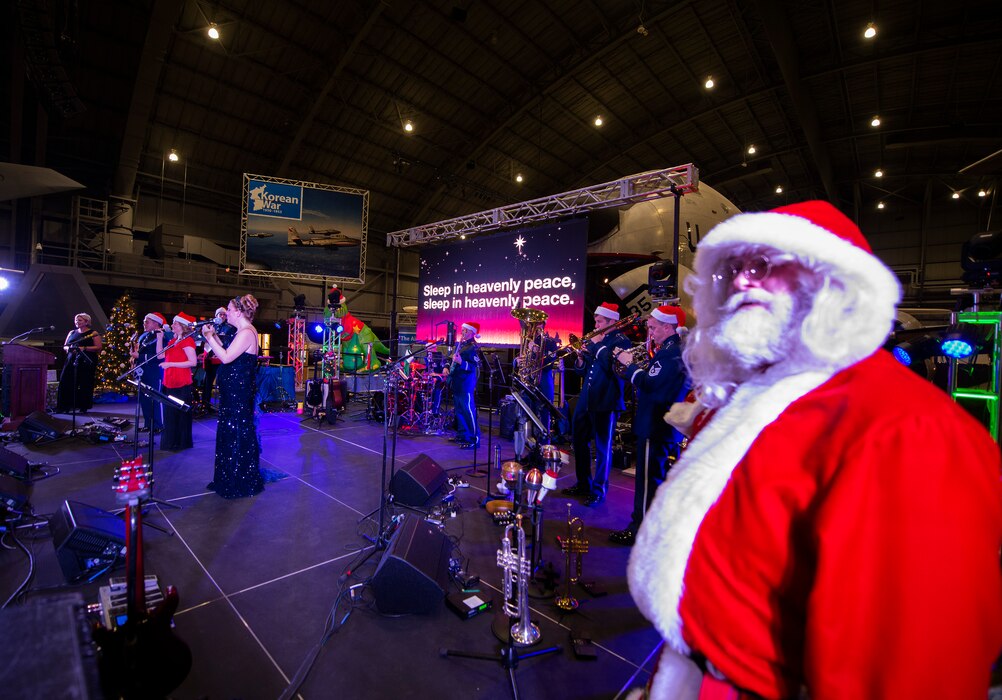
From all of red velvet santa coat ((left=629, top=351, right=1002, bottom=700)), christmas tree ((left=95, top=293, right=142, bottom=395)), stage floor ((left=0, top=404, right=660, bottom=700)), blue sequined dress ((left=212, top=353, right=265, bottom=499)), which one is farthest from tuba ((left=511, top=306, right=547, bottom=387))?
christmas tree ((left=95, top=293, right=142, bottom=395))

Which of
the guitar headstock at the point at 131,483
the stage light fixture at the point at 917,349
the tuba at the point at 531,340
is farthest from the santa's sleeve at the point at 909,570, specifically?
the tuba at the point at 531,340

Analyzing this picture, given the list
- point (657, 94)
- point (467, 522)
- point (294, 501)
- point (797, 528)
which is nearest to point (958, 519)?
point (797, 528)

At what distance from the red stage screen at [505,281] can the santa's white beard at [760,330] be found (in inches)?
306

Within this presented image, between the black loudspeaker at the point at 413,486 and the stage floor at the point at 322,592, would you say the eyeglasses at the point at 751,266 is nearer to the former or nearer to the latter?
the stage floor at the point at 322,592

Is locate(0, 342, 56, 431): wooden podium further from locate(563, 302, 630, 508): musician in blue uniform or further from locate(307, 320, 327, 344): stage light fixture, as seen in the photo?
locate(563, 302, 630, 508): musician in blue uniform

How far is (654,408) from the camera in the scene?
163 inches

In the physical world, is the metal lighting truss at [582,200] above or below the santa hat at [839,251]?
above

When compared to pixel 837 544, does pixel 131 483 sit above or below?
below

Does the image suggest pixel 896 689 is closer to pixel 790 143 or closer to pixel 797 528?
pixel 797 528

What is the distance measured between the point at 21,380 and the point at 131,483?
911cm

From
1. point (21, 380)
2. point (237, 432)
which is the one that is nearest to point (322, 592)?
point (237, 432)

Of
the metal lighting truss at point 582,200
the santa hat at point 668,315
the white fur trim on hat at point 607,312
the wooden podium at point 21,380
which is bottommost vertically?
the wooden podium at point 21,380

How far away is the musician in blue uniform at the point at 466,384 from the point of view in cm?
723

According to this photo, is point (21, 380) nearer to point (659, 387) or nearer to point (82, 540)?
point (82, 540)
